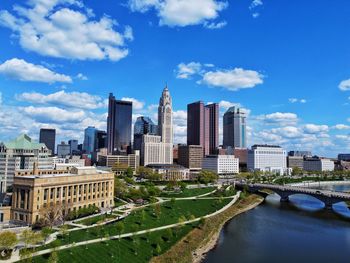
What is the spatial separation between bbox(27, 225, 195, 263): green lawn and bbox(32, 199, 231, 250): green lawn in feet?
10.9

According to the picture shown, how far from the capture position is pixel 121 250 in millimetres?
53844

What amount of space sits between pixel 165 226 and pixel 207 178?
314ft

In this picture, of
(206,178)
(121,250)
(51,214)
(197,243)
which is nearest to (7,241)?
(121,250)

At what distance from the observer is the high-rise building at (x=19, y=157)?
387ft

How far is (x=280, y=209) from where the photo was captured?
107 meters

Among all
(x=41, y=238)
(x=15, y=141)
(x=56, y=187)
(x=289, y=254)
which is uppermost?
(x=15, y=141)

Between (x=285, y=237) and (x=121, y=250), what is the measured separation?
120 ft

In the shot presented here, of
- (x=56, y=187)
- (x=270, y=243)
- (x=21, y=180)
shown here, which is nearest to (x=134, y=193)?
(x=56, y=187)

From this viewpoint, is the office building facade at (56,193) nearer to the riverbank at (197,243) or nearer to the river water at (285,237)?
the riverbank at (197,243)

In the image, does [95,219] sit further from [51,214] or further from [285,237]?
[285,237]

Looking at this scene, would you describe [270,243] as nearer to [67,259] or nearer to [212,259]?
[212,259]

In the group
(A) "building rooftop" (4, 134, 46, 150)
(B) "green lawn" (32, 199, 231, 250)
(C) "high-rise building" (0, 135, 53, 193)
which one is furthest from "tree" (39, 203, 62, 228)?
(A) "building rooftop" (4, 134, 46, 150)

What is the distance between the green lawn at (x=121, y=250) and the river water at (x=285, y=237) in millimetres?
9311

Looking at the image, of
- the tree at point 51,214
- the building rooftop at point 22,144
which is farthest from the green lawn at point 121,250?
the building rooftop at point 22,144
